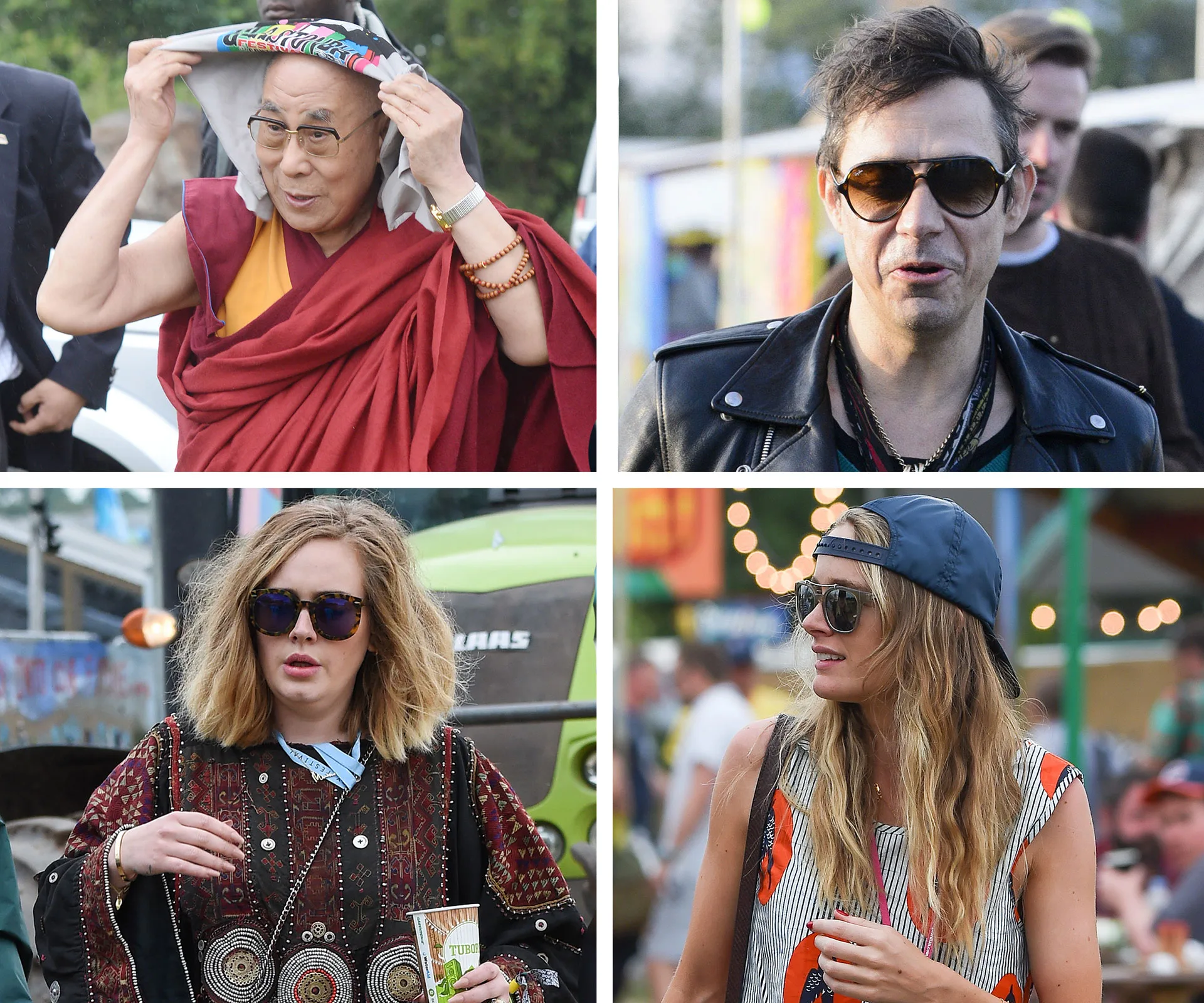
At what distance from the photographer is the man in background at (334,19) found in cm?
244

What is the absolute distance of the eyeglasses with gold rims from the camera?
7.89ft

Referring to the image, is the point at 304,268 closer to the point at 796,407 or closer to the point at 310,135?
the point at 310,135

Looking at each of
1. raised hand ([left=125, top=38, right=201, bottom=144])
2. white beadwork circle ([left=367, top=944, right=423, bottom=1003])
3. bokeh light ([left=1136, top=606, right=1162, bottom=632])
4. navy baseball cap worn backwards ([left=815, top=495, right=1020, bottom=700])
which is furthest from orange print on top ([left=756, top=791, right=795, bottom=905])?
bokeh light ([left=1136, top=606, right=1162, bottom=632])

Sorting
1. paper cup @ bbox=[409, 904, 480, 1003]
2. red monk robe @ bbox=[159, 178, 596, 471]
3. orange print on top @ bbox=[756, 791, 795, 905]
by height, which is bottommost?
paper cup @ bbox=[409, 904, 480, 1003]

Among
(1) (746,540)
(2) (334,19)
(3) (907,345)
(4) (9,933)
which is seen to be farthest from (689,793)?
(2) (334,19)

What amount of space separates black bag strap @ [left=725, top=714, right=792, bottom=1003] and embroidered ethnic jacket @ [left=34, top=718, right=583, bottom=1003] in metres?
0.38

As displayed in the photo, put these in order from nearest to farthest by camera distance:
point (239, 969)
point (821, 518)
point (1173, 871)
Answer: point (239, 969) < point (821, 518) < point (1173, 871)

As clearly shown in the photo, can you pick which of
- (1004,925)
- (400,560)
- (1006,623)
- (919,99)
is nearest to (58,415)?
(400,560)

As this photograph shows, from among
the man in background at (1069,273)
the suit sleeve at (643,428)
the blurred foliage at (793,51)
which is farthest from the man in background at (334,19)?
the man in background at (1069,273)

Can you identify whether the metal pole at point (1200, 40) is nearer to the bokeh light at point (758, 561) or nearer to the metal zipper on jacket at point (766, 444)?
the metal zipper on jacket at point (766, 444)

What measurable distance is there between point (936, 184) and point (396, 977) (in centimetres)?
161

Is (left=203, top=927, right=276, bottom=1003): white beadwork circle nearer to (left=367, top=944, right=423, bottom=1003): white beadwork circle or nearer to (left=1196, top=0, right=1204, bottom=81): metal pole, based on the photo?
(left=367, top=944, right=423, bottom=1003): white beadwork circle

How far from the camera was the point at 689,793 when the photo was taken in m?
4.30

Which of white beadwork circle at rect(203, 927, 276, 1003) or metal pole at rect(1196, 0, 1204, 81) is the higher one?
metal pole at rect(1196, 0, 1204, 81)
